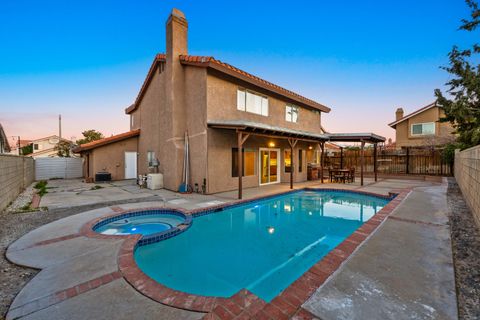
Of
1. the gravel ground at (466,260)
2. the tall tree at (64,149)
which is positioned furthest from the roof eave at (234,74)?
the tall tree at (64,149)

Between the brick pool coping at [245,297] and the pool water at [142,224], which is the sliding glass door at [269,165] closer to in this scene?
the pool water at [142,224]

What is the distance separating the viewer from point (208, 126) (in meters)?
9.84

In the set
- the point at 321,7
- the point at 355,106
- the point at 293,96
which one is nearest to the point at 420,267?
the point at 293,96

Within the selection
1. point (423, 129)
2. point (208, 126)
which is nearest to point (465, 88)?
point (208, 126)

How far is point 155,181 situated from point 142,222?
5181mm

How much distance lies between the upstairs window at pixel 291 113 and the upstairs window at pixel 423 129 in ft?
53.6

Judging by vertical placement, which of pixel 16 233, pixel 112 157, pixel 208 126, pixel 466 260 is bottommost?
pixel 16 233

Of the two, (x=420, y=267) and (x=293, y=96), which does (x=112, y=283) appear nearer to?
(x=420, y=267)

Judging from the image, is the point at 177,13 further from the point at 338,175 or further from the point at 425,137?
the point at 425,137

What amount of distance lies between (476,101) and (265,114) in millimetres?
10844

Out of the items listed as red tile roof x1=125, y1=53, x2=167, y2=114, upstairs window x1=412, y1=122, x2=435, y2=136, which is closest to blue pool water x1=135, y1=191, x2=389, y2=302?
red tile roof x1=125, y1=53, x2=167, y2=114

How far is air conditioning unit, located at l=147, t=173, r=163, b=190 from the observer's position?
442 inches

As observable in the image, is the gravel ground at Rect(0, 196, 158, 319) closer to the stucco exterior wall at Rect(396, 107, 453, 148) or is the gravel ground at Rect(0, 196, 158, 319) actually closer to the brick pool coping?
the brick pool coping

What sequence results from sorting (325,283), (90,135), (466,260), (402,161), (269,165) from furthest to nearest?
(90,135)
(402,161)
(269,165)
(466,260)
(325,283)
